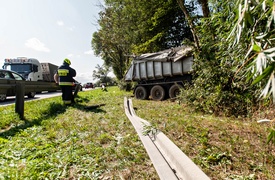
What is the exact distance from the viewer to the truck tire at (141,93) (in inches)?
380

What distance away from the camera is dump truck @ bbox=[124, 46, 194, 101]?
7.87 metres

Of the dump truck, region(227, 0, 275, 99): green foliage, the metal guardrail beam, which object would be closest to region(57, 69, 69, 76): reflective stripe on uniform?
the metal guardrail beam

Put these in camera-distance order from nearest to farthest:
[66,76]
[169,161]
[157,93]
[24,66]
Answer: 1. [169,161]
2. [66,76]
3. [157,93]
4. [24,66]

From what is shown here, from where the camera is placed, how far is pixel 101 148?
261cm

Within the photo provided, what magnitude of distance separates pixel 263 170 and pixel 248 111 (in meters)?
2.76

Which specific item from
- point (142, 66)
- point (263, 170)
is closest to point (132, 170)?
point (263, 170)

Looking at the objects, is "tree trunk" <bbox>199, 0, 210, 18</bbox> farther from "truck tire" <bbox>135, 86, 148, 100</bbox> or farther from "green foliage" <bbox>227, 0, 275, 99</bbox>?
"green foliage" <bbox>227, 0, 275, 99</bbox>

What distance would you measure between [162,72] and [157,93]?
1221 millimetres

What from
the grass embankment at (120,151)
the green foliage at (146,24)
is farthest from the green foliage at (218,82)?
the green foliage at (146,24)

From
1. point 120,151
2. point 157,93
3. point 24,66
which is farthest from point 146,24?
point 120,151

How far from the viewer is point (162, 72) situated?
8.69 meters

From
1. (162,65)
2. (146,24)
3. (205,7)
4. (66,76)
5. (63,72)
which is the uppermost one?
(146,24)

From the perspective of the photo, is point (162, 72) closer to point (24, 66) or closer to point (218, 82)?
point (218, 82)

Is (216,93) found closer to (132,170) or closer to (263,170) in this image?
(263,170)
